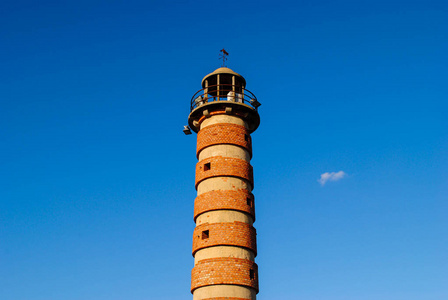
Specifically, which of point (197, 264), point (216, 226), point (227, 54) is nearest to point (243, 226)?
point (216, 226)

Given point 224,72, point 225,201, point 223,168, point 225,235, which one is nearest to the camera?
point 225,235

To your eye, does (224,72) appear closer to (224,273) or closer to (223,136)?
(223,136)

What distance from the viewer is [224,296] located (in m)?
25.3

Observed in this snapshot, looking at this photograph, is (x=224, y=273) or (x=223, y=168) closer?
(x=224, y=273)

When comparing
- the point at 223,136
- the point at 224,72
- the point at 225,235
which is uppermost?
the point at 224,72

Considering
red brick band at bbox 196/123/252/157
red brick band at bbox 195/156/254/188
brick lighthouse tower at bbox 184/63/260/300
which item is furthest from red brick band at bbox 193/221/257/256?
red brick band at bbox 196/123/252/157

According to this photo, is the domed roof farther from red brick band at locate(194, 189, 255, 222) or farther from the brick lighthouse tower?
red brick band at locate(194, 189, 255, 222)

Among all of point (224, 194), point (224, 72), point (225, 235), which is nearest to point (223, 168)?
point (224, 194)

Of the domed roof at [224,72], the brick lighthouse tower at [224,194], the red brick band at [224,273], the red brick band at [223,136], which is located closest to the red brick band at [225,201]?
the brick lighthouse tower at [224,194]

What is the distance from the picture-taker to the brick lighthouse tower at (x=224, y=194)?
26.2 meters

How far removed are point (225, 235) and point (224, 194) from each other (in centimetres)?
259

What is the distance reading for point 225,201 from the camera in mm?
27922

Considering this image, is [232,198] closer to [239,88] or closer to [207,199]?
[207,199]

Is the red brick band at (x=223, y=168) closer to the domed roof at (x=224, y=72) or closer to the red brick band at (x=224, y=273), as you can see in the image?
the red brick band at (x=224, y=273)
